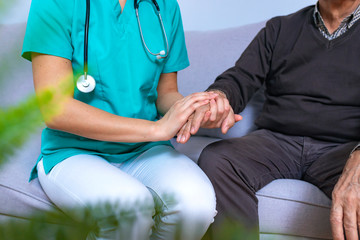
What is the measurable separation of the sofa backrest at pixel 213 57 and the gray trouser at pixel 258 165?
1.19 feet

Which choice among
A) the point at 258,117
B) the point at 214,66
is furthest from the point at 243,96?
the point at 214,66

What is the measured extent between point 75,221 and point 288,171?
1210 mm

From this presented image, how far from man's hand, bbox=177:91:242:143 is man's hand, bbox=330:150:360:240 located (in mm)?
354

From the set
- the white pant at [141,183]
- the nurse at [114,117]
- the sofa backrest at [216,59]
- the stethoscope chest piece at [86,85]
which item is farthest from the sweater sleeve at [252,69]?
the stethoscope chest piece at [86,85]

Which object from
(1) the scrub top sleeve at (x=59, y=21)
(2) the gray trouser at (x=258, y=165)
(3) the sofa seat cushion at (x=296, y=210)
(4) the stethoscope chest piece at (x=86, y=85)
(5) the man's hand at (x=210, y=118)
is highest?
(1) the scrub top sleeve at (x=59, y=21)

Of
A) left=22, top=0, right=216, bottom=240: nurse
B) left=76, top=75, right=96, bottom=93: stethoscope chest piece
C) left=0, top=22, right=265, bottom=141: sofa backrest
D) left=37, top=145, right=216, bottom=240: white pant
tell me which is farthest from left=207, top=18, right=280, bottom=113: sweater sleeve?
left=76, top=75, right=96, bottom=93: stethoscope chest piece

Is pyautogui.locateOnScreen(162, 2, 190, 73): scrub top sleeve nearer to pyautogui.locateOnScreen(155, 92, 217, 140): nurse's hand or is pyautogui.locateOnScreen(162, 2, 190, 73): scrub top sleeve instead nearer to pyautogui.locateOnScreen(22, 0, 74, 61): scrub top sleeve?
pyautogui.locateOnScreen(155, 92, 217, 140): nurse's hand

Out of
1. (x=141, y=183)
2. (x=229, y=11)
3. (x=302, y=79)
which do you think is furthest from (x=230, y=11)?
(x=141, y=183)

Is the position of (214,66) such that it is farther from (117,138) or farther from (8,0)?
(8,0)

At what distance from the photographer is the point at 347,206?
0.99 meters

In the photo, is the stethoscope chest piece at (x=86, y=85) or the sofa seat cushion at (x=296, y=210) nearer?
the stethoscope chest piece at (x=86, y=85)

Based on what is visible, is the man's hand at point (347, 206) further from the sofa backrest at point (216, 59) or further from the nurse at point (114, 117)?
the sofa backrest at point (216, 59)

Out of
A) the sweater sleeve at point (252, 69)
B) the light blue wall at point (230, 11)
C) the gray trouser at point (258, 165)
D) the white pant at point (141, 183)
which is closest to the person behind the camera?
the white pant at point (141, 183)

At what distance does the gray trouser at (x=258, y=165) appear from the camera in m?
1.20
